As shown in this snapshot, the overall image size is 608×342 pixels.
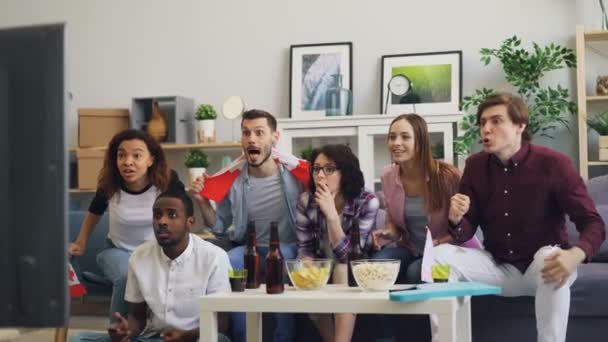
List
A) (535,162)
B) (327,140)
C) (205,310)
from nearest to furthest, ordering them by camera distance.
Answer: (205,310) < (535,162) < (327,140)

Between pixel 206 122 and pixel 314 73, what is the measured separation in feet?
2.47

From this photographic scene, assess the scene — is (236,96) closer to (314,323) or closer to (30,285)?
(314,323)

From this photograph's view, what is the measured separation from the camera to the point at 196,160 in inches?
192

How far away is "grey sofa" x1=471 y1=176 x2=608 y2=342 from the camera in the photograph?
108 inches

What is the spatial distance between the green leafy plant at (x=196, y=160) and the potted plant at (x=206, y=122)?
0.09m

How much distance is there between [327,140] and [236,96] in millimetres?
779

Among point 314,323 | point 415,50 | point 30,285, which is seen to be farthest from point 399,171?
point 30,285

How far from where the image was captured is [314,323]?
281 cm

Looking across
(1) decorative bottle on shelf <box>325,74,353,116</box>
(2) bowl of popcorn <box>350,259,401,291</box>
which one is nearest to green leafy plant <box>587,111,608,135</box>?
(1) decorative bottle on shelf <box>325,74,353,116</box>

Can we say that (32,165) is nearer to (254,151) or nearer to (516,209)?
(516,209)

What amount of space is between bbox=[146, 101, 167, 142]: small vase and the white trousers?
8.79 feet

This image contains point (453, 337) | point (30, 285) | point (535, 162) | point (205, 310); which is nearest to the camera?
point (30, 285)

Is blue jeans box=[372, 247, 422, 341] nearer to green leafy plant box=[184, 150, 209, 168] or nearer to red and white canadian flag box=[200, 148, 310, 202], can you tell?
red and white canadian flag box=[200, 148, 310, 202]

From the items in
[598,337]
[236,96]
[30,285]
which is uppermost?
[236,96]
